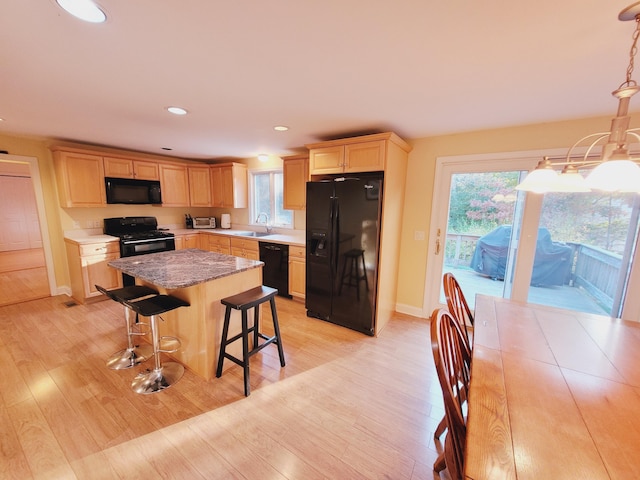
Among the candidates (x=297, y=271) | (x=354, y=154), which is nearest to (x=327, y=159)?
(x=354, y=154)

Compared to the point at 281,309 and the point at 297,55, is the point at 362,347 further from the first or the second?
the point at 297,55

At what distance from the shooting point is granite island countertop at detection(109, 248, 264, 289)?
1832 mm

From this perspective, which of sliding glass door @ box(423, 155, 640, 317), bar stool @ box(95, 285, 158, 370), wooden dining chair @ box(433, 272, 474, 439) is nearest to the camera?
wooden dining chair @ box(433, 272, 474, 439)

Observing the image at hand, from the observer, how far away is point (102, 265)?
346 centimetres

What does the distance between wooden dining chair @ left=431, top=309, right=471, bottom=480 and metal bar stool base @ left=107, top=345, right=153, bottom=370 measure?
2.43 m

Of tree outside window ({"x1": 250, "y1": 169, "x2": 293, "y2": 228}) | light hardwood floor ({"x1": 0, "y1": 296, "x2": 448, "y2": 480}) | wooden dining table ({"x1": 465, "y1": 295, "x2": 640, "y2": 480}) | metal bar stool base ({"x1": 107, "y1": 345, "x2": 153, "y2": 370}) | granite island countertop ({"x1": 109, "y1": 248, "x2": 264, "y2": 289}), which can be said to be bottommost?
light hardwood floor ({"x1": 0, "y1": 296, "x2": 448, "y2": 480})

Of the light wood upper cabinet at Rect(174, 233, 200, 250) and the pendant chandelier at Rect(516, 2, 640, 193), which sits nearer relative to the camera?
the pendant chandelier at Rect(516, 2, 640, 193)

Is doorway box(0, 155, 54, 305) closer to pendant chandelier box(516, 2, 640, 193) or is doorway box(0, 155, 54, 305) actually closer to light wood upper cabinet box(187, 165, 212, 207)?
light wood upper cabinet box(187, 165, 212, 207)

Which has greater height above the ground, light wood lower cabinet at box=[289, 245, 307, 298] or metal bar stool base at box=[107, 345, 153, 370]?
light wood lower cabinet at box=[289, 245, 307, 298]

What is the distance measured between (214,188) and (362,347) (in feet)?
12.9

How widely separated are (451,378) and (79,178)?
4.70m

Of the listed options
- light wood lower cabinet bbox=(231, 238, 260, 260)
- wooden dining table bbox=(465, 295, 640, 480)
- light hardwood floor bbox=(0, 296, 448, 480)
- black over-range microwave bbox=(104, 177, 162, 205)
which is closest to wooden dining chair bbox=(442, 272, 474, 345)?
wooden dining table bbox=(465, 295, 640, 480)

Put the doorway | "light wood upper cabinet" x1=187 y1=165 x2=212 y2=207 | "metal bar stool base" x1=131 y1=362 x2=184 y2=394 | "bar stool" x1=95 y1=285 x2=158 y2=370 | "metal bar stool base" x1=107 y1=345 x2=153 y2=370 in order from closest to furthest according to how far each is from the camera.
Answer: "metal bar stool base" x1=131 y1=362 x2=184 y2=394 < "bar stool" x1=95 y1=285 x2=158 y2=370 < "metal bar stool base" x1=107 y1=345 x2=153 y2=370 < the doorway < "light wood upper cabinet" x1=187 y1=165 x2=212 y2=207

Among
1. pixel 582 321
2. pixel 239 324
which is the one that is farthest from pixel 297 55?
pixel 582 321
